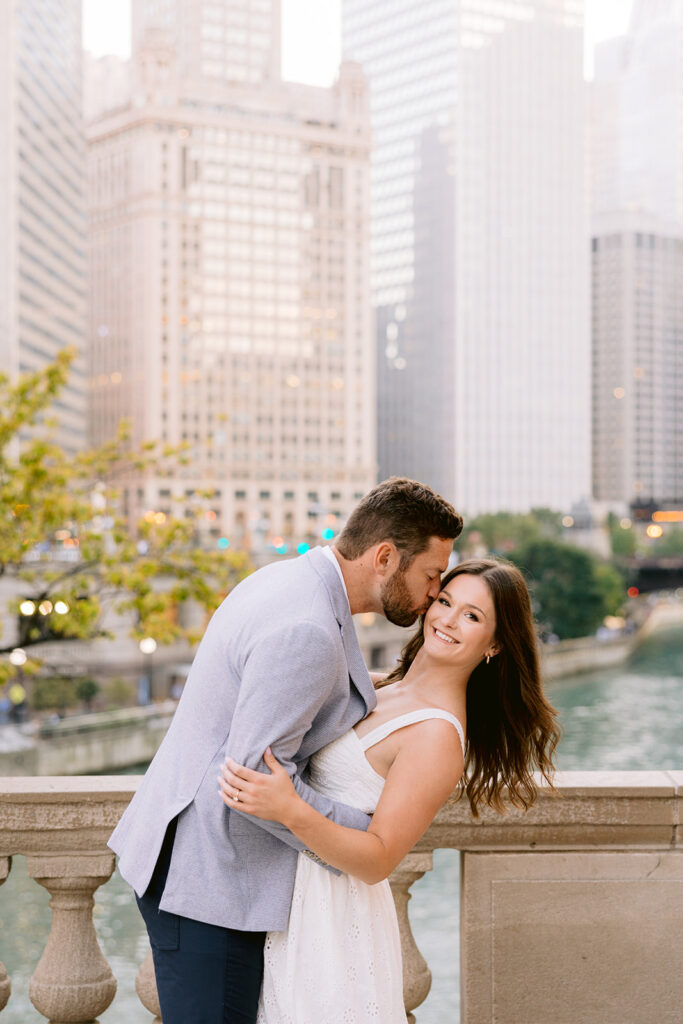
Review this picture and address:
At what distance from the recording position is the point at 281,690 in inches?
106

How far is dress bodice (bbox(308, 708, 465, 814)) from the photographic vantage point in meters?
3.00

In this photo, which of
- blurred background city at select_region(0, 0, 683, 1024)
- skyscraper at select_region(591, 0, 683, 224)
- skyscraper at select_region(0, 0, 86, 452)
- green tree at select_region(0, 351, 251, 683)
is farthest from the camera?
skyscraper at select_region(591, 0, 683, 224)

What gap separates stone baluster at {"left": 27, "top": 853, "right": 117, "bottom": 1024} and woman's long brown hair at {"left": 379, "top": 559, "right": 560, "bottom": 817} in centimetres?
114

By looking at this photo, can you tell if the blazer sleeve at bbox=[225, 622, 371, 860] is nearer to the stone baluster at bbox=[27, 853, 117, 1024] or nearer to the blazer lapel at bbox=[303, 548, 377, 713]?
the blazer lapel at bbox=[303, 548, 377, 713]

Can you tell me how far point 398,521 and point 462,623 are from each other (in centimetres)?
45

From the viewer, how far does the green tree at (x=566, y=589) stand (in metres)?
79.4

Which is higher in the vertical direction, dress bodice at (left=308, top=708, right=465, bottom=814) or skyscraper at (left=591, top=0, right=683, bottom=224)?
skyscraper at (left=591, top=0, right=683, bottom=224)

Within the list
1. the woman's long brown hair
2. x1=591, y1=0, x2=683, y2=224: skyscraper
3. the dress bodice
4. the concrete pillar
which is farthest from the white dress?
x1=591, y1=0, x2=683, y2=224: skyscraper

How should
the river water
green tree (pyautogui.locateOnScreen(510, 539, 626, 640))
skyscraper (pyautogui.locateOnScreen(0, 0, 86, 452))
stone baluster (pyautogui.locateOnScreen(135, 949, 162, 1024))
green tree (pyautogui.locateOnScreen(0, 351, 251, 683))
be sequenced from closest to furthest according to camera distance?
1. stone baluster (pyautogui.locateOnScreen(135, 949, 162, 1024))
2. green tree (pyautogui.locateOnScreen(0, 351, 251, 683))
3. the river water
4. green tree (pyautogui.locateOnScreen(510, 539, 626, 640))
5. skyscraper (pyautogui.locateOnScreen(0, 0, 86, 452))

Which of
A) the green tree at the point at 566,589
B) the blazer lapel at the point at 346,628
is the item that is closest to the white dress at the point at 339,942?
the blazer lapel at the point at 346,628

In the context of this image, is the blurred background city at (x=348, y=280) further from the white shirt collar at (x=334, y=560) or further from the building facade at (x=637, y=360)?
the white shirt collar at (x=334, y=560)

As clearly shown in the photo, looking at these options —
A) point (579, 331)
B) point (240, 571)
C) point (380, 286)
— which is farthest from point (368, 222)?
point (240, 571)

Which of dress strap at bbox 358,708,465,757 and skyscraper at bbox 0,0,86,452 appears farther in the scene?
skyscraper at bbox 0,0,86,452

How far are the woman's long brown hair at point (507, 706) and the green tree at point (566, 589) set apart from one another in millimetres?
76588
